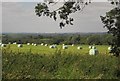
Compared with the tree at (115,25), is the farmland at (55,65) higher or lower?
lower

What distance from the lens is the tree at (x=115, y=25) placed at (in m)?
5.48

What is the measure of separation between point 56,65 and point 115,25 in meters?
7.64

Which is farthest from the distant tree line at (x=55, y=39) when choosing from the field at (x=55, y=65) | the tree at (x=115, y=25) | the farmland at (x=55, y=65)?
the tree at (x=115, y=25)

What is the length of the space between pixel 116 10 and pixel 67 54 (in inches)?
315

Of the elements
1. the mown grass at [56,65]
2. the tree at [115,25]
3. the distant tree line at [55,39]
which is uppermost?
the tree at [115,25]

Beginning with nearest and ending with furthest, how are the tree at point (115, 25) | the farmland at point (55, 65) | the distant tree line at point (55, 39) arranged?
the tree at point (115, 25) → the farmland at point (55, 65) → the distant tree line at point (55, 39)

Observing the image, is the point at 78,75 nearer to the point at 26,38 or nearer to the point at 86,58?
the point at 86,58

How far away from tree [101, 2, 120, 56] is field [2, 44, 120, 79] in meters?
5.47

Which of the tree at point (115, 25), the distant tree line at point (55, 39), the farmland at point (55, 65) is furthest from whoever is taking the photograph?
the distant tree line at point (55, 39)

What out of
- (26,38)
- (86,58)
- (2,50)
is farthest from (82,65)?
(26,38)

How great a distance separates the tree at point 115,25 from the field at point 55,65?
5466 millimetres

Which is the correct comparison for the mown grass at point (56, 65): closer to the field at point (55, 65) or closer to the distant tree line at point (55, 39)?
the field at point (55, 65)

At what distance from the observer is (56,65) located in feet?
42.7

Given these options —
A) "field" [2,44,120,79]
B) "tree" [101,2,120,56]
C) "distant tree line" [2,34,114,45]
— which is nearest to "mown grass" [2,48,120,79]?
"field" [2,44,120,79]
